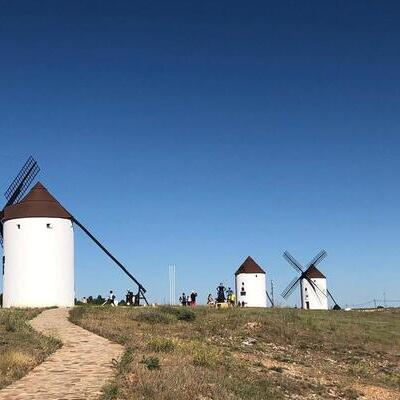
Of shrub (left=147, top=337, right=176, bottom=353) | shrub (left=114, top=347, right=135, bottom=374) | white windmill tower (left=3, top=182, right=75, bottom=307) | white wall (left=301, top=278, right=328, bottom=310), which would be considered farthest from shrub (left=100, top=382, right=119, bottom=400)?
white wall (left=301, top=278, right=328, bottom=310)

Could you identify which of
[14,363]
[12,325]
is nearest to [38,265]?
[12,325]

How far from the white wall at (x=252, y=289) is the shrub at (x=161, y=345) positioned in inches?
2038

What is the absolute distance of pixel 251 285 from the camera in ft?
231

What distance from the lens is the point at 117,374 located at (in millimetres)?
13273

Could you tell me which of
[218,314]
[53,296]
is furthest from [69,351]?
[53,296]

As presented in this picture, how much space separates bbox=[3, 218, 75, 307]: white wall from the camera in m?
36.9

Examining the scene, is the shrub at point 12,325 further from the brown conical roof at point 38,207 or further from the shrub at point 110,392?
the brown conical roof at point 38,207

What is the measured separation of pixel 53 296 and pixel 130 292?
10011 mm

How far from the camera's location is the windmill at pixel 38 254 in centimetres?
3694

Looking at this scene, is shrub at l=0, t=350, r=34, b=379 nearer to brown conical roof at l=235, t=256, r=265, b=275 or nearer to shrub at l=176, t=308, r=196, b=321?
shrub at l=176, t=308, r=196, b=321

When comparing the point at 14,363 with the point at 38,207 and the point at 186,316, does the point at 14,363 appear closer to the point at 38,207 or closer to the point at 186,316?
the point at 186,316

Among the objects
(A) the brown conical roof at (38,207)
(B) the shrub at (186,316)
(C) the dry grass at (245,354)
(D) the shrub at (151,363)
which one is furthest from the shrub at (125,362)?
(A) the brown conical roof at (38,207)

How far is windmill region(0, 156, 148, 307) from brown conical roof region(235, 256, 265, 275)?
35.2m

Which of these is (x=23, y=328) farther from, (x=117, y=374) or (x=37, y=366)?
(x=117, y=374)
